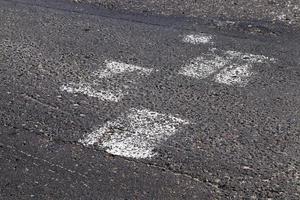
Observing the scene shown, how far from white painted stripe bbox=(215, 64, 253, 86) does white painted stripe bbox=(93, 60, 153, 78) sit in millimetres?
606

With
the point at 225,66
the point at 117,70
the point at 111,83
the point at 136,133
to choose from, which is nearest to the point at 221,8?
the point at 225,66

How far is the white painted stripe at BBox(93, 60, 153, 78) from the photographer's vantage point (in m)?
5.53

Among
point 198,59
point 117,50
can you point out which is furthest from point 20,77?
point 198,59

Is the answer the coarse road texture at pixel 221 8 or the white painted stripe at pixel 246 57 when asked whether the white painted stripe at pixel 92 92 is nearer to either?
the white painted stripe at pixel 246 57

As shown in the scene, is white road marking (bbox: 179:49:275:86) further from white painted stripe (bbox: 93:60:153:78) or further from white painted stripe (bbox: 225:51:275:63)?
white painted stripe (bbox: 93:60:153:78)

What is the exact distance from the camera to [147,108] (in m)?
4.95

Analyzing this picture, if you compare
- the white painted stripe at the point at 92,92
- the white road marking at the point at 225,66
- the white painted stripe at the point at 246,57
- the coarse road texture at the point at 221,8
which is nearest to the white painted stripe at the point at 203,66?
the white road marking at the point at 225,66

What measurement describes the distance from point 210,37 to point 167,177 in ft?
8.05

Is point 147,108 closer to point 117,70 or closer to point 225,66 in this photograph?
point 117,70

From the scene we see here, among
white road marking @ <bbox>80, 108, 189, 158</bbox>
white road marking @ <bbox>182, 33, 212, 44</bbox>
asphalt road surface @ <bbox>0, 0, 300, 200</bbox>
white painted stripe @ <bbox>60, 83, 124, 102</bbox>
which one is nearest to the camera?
asphalt road surface @ <bbox>0, 0, 300, 200</bbox>

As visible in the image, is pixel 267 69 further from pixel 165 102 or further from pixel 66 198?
pixel 66 198

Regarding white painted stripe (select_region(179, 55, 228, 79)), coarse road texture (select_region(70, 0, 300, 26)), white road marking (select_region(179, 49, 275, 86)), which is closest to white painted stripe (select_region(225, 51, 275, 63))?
white road marking (select_region(179, 49, 275, 86))

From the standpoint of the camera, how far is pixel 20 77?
552cm

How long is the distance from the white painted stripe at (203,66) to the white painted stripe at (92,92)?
26.3 inches
